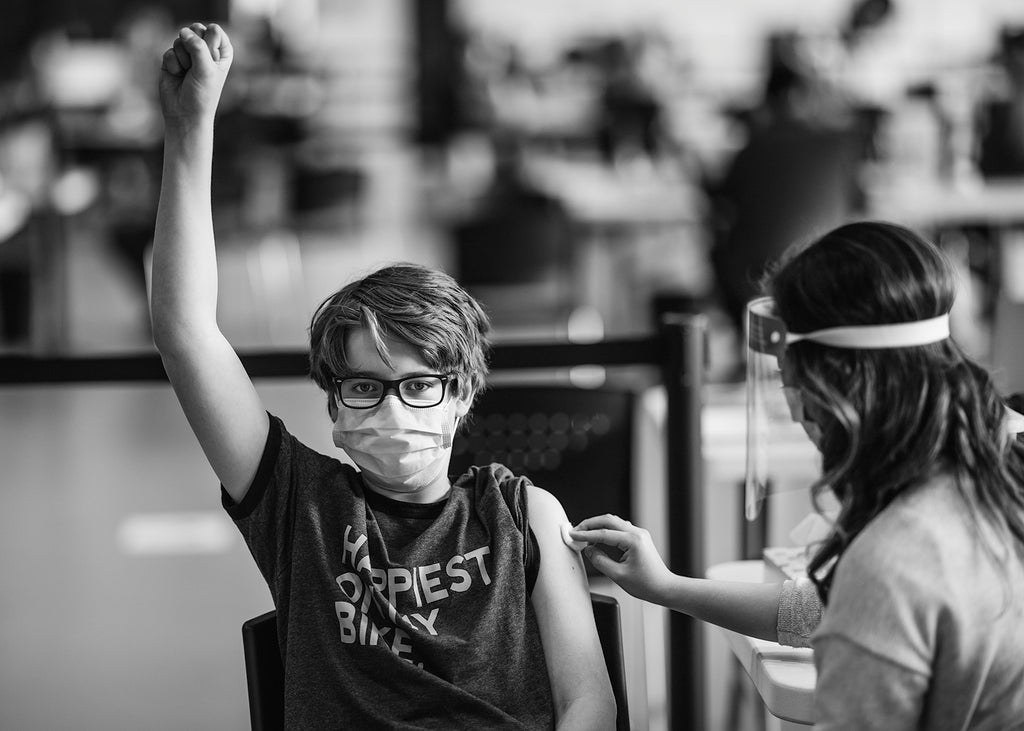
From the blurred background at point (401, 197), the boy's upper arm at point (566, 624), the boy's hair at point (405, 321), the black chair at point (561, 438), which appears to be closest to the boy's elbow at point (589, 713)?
the boy's upper arm at point (566, 624)

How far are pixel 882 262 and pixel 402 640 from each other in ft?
1.92

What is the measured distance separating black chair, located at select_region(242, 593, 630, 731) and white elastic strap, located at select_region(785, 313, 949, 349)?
47 cm

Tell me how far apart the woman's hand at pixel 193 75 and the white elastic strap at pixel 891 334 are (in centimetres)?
64

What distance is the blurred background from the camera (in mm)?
2824

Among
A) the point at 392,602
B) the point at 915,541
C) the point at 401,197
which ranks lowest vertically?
the point at 392,602

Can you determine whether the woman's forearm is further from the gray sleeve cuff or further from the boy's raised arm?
the boy's raised arm

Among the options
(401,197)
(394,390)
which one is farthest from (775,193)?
(401,197)

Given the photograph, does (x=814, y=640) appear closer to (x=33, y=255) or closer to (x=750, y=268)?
(x=750, y=268)

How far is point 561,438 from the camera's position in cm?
177

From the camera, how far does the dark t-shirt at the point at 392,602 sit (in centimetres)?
111

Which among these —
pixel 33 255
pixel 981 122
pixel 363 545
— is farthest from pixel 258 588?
pixel 981 122

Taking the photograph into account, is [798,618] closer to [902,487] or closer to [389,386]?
[902,487]

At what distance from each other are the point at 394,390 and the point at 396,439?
0.05 meters

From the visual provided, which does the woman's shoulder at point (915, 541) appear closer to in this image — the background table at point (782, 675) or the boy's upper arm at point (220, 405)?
the background table at point (782, 675)
